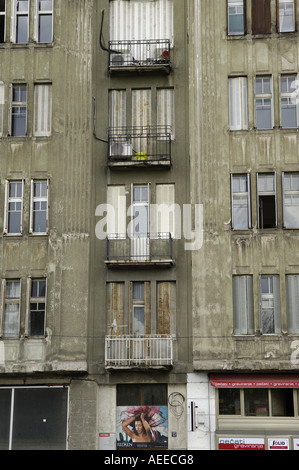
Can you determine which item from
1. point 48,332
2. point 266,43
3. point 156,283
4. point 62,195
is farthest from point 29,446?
point 266,43

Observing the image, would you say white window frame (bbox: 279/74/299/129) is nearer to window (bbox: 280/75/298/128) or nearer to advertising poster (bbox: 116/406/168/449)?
window (bbox: 280/75/298/128)

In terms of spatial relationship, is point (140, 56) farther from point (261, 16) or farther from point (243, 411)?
point (243, 411)

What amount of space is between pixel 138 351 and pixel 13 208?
739 cm

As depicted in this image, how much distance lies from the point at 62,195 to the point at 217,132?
6.46 meters

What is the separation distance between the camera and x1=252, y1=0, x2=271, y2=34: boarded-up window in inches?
1197

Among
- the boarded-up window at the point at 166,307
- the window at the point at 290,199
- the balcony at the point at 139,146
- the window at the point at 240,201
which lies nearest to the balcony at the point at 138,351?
the boarded-up window at the point at 166,307

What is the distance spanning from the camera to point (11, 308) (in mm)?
28672

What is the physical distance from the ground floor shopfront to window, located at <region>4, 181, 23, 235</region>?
28.9 ft

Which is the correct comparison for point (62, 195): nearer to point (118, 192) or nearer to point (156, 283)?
point (118, 192)

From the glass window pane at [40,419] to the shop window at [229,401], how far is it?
5.66 m

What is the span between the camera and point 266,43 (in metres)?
30.2

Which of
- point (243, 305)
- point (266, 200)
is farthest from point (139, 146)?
point (243, 305)

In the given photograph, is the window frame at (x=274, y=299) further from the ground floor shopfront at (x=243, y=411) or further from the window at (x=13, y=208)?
the window at (x=13, y=208)

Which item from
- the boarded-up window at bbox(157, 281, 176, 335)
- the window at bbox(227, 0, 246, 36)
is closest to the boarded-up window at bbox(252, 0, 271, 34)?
the window at bbox(227, 0, 246, 36)
